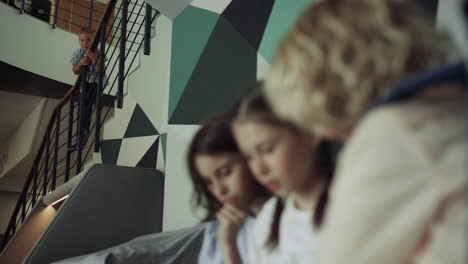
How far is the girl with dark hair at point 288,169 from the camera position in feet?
2.26

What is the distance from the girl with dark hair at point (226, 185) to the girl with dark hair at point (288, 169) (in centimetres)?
6

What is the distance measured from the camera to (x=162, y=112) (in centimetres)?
255

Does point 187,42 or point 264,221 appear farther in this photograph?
point 187,42

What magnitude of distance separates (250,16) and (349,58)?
112 cm

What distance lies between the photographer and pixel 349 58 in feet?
1.73

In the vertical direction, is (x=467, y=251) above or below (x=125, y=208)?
above

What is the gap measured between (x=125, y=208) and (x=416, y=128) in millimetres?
2026

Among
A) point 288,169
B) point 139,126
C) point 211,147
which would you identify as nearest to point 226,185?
point 211,147

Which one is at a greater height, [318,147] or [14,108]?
[14,108]

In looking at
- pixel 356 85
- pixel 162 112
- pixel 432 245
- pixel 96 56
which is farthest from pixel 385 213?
pixel 96 56

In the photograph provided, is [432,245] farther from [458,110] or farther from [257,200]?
[257,200]

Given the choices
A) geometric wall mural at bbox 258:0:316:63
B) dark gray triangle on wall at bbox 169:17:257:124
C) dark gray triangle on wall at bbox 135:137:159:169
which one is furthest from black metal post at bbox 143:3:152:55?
geometric wall mural at bbox 258:0:316:63

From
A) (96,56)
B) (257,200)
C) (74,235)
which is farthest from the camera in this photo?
(96,56)

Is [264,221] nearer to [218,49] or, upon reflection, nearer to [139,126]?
[218,49]
